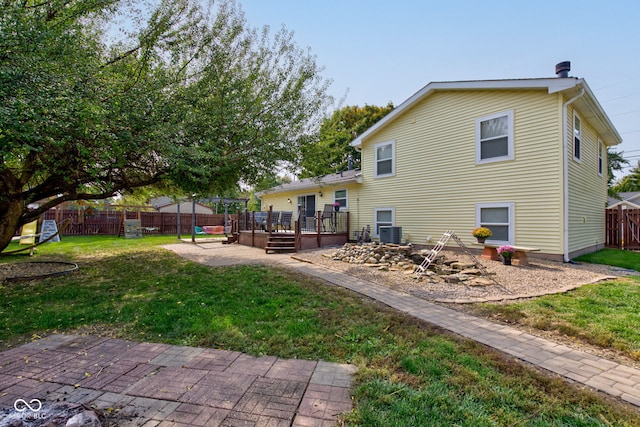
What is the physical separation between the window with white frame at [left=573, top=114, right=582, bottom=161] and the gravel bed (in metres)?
3.35

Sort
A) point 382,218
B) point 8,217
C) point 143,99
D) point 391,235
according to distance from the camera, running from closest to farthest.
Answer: point 143,99
point 8,217
point 391,235
point 382,218

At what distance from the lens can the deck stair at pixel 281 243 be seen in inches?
427

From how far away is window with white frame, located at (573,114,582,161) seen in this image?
8803mm

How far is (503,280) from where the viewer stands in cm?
623

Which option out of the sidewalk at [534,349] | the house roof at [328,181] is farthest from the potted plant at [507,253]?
the house roof at [328,181]

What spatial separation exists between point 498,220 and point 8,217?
12842 mm

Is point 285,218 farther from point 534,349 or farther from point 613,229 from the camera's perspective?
point 613,229

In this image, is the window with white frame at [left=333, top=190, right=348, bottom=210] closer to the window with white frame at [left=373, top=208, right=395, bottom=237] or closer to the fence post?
the window with white frame at [left=373, top=208, right=395, bottom=237]

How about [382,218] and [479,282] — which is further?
[382,218]

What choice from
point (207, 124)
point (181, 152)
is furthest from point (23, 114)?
point (207, 124)

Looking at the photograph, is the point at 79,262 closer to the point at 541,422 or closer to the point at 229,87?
the point at 229,87

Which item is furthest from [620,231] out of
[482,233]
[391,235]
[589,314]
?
[589,314]

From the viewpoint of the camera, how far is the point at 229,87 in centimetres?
737

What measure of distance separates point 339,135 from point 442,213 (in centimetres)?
444
